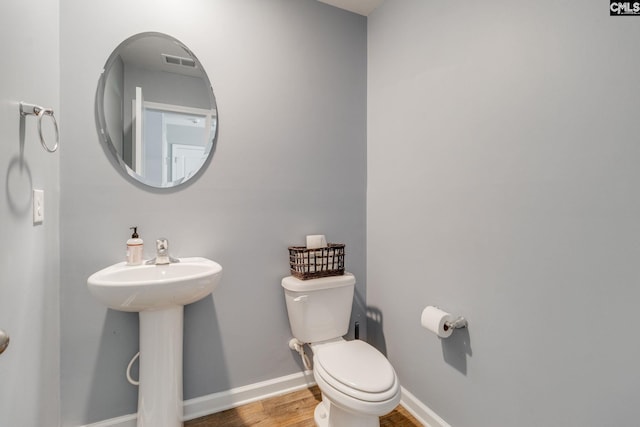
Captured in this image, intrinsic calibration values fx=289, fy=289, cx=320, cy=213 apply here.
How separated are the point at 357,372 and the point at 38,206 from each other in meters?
1.41

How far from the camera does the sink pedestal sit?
1.24 meters

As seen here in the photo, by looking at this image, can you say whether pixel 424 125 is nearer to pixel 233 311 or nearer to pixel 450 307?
pixel 450 307

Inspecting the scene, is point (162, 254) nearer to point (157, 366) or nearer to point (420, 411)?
point (157, 366)

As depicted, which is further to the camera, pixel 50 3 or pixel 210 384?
pixel 210 384

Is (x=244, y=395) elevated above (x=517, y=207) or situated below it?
below

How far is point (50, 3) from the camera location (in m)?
1.21

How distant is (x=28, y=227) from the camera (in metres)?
1.01

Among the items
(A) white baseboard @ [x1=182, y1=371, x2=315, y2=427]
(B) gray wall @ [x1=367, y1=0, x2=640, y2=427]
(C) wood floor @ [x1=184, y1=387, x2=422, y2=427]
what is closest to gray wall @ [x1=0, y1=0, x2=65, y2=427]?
(A) white baseboard @ [x1=182, y1=371, x2=315, y2=427]

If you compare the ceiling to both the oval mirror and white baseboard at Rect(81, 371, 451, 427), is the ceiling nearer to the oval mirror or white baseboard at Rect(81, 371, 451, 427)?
the oval mirror

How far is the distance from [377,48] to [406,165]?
2.75ft

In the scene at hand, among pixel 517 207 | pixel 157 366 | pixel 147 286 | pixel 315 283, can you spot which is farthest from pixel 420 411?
pixel 147 286

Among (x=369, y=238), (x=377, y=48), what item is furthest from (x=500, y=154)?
(x=377, y=48)

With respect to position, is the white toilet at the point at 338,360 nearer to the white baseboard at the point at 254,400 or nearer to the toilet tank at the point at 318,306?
the toilet tank at the point at 318,306

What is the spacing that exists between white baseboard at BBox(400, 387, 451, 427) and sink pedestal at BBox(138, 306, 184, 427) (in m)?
1.20
